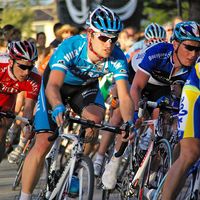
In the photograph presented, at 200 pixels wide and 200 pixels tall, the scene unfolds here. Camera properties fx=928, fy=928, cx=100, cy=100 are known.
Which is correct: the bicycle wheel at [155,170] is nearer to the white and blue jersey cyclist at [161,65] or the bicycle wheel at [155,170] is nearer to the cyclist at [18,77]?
the white and blue jersey cyclist at [161,65]

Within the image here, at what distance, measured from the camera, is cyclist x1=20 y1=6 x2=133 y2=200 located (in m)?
8.00

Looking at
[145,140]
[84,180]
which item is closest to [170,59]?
[145,140]

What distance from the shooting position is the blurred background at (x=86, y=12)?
23.7m

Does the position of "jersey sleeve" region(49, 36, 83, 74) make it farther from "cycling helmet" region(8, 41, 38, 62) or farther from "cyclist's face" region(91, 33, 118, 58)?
"cycling helmet" region(8, 41, 38, 62)

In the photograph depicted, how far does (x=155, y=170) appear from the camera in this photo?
8.84 metres

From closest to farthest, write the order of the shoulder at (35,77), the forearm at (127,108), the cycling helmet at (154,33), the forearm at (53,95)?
the forearm at (53,95)
the forearm at (127,108)
the shoulder at (35,77)
the cycling helmet at (154,33)

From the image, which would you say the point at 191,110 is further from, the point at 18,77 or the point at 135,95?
the point at 18,77

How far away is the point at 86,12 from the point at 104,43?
16040 millimetres

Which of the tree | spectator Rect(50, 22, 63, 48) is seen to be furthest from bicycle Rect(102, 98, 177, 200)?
the tree

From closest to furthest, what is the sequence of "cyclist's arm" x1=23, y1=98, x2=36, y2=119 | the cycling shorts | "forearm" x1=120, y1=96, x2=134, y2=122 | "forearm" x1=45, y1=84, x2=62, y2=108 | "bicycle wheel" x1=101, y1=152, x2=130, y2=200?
the cycling shorts, "forearm" x1=45, y1=84, x2=62, y2=108, "forearm" x1=120, y1=96, x2=134, y2=122, "bicycle wheel" x1=101, y1=152, x2=130, y2=200, "cyclist's arm" x1=23, y1=98, x2=36, y2=119

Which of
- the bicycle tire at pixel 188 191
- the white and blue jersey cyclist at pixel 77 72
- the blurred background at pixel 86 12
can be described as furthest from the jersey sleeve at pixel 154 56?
the blurred background at pixel 86 12

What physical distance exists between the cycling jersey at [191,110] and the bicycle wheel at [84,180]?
82 cm

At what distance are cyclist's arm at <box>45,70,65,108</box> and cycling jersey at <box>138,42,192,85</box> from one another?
1364 millimetres

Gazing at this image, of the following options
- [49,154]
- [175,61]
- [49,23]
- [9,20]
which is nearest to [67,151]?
[175,61]
